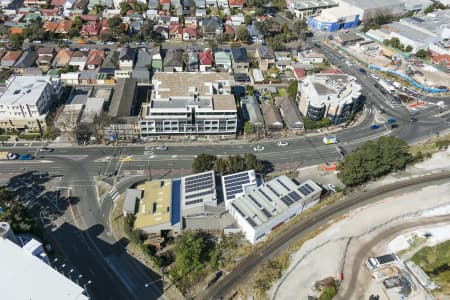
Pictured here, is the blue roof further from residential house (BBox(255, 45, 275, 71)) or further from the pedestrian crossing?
residential house (BBox(255, 45, 275, 71))

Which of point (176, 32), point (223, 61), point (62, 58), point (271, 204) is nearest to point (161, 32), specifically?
point (176, 32)

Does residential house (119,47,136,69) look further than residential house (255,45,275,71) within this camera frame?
No

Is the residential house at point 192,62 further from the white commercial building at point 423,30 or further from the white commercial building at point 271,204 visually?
the white commercial building at point 423,30

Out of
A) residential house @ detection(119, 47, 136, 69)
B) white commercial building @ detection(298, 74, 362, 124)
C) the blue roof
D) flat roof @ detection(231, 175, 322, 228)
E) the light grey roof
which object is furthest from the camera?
residential house @ detection(119, 47, 136, 69)

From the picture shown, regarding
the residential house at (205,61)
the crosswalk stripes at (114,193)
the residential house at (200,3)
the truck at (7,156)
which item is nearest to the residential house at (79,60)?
the residential house at (205,61)

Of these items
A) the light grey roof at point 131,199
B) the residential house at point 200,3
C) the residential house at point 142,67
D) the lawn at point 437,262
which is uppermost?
the residential house at point 200,3

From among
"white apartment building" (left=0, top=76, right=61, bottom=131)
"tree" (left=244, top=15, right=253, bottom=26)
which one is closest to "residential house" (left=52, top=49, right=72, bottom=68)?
"white apartment building" (left=0, top=76, right=61, bottom=131)

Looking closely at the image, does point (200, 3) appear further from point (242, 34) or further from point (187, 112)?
point (187, 112)
